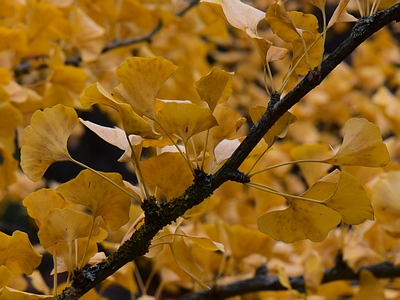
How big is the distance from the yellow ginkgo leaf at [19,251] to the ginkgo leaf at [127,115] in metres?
0.10

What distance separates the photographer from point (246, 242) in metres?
0.56

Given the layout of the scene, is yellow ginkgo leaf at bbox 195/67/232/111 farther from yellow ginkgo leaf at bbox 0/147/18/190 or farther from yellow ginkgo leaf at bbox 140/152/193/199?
yellow ginkgo leaf at bbox 0/147/18/190

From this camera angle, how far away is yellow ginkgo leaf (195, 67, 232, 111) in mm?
310

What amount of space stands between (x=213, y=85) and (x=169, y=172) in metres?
0.07

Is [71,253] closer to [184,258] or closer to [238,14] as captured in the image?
[184,258]

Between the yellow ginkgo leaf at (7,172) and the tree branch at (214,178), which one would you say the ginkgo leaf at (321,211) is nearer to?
the tree branch at (214,178)

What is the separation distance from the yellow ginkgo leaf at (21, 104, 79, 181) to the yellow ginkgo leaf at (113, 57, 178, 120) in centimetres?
4

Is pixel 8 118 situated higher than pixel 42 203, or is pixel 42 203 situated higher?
pixel 8 118

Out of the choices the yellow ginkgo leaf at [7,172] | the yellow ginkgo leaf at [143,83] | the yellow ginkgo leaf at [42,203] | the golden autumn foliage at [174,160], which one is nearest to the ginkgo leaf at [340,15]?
the golden autumn foliage at [174,160]

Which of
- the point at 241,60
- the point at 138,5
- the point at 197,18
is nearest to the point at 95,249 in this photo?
the point at 138,5

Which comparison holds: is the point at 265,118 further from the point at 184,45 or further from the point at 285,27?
the point at 184,45

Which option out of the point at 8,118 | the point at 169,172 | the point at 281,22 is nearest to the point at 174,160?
the point at 169,172

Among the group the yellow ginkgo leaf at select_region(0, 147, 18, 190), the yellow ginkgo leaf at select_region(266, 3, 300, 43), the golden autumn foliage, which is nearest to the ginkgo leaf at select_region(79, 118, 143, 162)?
the golden autumn foliage

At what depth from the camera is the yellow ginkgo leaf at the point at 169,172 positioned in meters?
0.35
